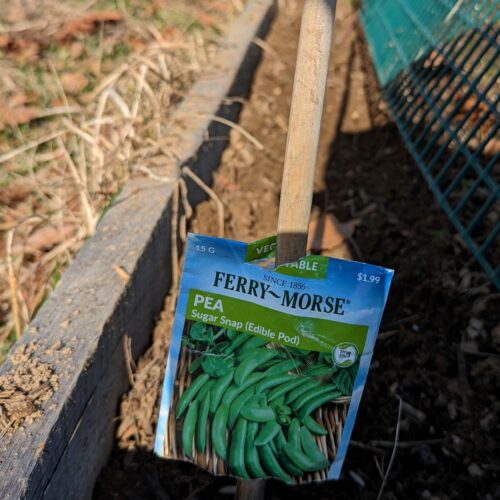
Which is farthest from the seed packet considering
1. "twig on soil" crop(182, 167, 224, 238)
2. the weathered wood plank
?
"twig on soil" crop(182, 167, 224, 238)

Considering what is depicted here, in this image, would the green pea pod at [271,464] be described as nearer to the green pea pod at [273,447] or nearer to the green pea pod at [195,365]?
the green pea pod at [273,447]

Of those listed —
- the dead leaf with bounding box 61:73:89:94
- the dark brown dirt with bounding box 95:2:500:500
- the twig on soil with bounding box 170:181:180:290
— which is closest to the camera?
the dark brown dirt with bounding box 95:2:500:500

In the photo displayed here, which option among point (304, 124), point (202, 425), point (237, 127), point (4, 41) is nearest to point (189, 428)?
point (202, 425)

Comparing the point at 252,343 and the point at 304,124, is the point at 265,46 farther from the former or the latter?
the point at 252,343

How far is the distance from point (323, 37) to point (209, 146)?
1.36 meters

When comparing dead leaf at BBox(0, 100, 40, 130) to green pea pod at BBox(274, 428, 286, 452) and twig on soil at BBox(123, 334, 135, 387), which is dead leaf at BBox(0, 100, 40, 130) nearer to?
twig on soil at BBox(123, 334, 135, 387)

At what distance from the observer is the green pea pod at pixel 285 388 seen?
47.6 inches

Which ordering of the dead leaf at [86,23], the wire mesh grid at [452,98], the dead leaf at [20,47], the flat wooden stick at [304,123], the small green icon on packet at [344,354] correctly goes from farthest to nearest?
the dead leaf at [86,23], the dead leaf at [20,47], the wire mesh grid at [452,98], the small green icon on packet at [344,354], the flat wooden stick at [304,123]

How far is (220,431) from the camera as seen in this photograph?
124 cm

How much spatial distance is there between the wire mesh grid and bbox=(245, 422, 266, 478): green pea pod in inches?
34.4

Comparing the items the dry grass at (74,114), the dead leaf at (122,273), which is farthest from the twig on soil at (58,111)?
the dead leaf at (122,273)

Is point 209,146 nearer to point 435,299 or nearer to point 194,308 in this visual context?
point 435,299

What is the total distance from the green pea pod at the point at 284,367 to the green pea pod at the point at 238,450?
119 mm

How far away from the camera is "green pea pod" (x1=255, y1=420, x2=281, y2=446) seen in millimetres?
1220
